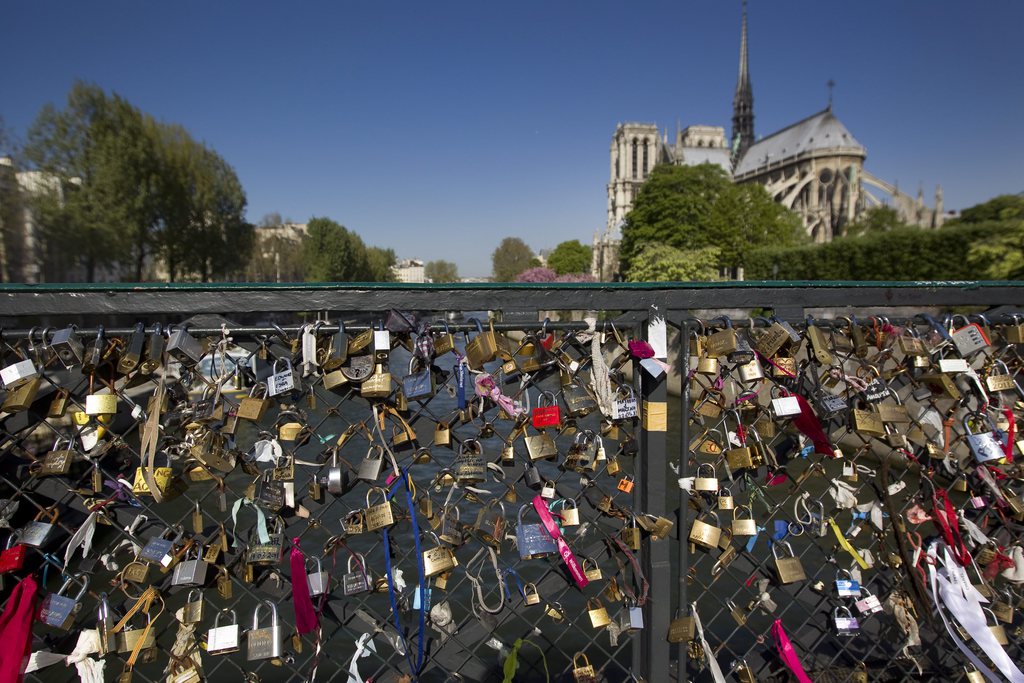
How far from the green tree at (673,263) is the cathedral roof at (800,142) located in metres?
41.8

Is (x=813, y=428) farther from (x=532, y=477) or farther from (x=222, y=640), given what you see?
(x=222, y=640)

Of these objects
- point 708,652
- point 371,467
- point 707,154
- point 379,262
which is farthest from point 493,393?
Answer: point 379,262

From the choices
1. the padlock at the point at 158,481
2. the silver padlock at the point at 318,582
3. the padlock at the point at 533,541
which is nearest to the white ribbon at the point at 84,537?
the padlock at the point at 158,481

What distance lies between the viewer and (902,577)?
2.68 m

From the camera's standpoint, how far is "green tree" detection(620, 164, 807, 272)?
45.4 m

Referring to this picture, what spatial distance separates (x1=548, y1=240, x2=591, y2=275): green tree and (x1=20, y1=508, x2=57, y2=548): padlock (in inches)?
3726

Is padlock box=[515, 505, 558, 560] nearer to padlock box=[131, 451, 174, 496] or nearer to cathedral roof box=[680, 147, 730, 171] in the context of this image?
padlock box=[131, 451, 174, 496]

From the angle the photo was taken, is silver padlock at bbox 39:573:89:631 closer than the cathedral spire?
Yes

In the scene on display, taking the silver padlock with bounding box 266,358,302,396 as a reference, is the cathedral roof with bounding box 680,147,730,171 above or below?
above

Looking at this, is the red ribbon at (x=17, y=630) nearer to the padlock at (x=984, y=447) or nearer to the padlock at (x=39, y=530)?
the padlock at (x=39, y=530)

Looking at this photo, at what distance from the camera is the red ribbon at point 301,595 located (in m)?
2.15

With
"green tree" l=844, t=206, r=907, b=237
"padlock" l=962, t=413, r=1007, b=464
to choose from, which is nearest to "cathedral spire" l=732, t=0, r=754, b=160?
"green tree" l=844, t=206, r=907, b=237

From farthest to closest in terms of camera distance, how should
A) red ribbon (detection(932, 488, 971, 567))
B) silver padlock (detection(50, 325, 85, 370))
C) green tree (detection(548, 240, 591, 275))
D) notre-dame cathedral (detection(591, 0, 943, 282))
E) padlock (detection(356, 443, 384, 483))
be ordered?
green tree (detection(548, 240, 591, 275)), notre-dame cathedral (detection(591, 0, 943, 282)), red ribbon (detection(932, 488, 971, 567)), padlock (detection(356, 443, 384, 483)), silver padlock (detection(50, 325, 85, 370))

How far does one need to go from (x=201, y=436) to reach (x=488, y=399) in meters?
0.96
